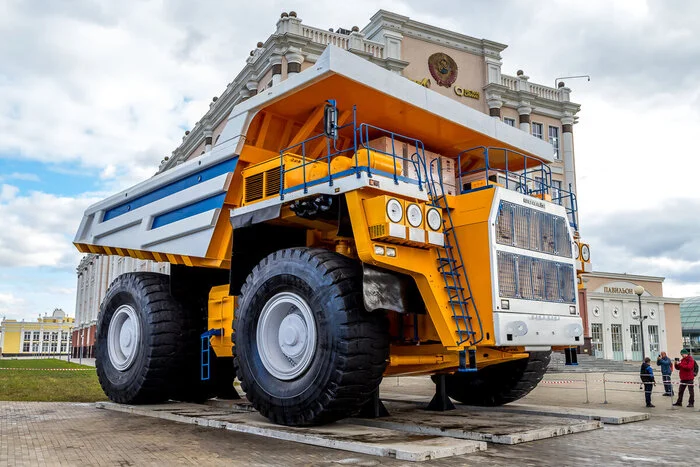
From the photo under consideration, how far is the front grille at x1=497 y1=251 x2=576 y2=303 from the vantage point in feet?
26.1

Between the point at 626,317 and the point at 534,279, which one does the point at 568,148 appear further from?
the point at 534,279

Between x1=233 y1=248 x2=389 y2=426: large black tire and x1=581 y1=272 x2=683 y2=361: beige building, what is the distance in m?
35.0

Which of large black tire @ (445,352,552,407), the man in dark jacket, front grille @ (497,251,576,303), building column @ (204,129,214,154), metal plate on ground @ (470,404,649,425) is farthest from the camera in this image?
building column @ (204,129,214,154)

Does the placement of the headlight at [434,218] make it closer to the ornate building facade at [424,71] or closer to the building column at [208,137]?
the ornate building facade at [424,71]

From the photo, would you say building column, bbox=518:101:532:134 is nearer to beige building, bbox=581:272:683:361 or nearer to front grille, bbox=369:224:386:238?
beige building, bbox=581:272:683:361

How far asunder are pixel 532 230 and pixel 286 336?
3447 millimetres

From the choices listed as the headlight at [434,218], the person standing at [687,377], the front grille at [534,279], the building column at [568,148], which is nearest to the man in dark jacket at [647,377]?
the person standing at [687,377]

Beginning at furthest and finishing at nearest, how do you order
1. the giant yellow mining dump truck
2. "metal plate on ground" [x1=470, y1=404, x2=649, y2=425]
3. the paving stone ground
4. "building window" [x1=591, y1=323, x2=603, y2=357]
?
"building window" [x1=591, y1=323, x2=603, y2=357], "metal plate on ground" [x1=470, y1=404, x2=649, y2=425], the giant yellow mining dump truck, the paving stone ground

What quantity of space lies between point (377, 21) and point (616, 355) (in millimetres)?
26975

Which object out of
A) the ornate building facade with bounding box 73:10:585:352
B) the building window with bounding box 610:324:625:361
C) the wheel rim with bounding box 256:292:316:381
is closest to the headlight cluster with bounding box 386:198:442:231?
the wheel rim with bounding box 256:292:316:381

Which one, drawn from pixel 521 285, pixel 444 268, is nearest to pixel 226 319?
pixel 444 268

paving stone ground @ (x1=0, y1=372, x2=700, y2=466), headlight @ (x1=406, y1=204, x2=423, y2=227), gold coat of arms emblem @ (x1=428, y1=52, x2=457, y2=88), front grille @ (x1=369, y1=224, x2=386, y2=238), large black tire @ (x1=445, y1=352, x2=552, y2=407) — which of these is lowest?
paving stone ground @ (x1=0, y1=372, x2=700, y2=466)

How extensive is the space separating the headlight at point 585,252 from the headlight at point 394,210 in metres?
3.76

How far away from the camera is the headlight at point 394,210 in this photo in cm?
740
